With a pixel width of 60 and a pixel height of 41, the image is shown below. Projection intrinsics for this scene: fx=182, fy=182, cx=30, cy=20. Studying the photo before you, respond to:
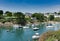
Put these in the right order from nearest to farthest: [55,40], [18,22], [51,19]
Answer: [55,40]
[18,22]
[51,19]

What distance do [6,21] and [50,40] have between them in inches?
3241

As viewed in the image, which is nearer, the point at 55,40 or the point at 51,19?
the point at 55,40

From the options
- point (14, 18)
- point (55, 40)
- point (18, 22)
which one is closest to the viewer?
point (55, 40)

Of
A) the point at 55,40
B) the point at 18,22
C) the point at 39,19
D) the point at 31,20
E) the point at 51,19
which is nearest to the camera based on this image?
the point at 55,40

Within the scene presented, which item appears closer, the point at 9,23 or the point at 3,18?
the point at 9,23

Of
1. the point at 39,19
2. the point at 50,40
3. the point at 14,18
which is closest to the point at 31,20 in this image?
the point at 39,19

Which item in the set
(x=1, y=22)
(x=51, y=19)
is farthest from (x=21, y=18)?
(x=51, y=19)

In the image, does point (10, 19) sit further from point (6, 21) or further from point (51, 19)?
point (51, 19)

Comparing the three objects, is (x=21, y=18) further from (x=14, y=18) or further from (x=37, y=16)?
(x=37, y=16)

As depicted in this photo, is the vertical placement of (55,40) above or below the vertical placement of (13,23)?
above

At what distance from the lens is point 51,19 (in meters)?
132

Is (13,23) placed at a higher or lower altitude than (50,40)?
lower

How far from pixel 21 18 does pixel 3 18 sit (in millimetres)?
11647

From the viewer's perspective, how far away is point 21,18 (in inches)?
3794
